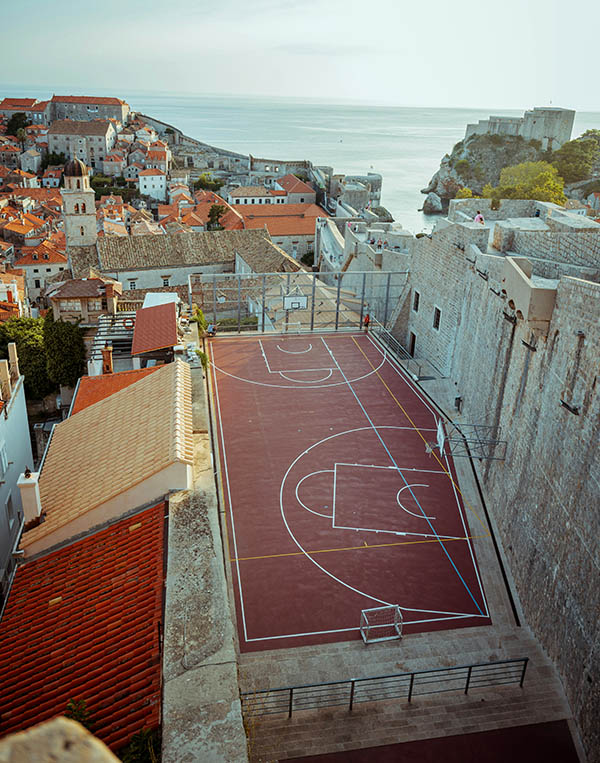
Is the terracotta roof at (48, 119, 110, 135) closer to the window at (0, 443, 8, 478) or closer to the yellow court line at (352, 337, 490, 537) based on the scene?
the yellow court line at (352, 337, 490, 537)

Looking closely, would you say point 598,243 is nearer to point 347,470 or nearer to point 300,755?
point 347,470

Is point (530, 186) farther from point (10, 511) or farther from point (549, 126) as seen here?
point (10, 511)

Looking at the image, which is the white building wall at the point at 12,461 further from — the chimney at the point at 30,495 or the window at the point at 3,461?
the chimney at the point at 30,495

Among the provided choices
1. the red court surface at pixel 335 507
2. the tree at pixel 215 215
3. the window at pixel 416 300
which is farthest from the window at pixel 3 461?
the tree at pixel 215 215

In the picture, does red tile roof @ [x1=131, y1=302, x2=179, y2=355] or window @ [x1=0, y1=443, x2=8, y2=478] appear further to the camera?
red tile roof @ [x1=131, y1=302, x2=179, y2=355]

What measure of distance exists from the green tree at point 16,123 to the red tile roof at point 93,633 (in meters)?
151

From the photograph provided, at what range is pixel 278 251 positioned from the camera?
177ft

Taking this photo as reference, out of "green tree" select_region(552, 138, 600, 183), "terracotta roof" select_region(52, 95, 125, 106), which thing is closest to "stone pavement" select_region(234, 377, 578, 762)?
"green tree" select_region(552, 138, 600, 183)

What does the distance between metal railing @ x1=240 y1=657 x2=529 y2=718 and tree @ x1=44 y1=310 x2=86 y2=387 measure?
22.9 metres

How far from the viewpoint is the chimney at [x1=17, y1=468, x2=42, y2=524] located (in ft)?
39.8

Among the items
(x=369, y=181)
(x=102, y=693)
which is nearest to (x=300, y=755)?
(x=102, y=693)

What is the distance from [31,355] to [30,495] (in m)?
25.2

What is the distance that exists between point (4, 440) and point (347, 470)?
998cm

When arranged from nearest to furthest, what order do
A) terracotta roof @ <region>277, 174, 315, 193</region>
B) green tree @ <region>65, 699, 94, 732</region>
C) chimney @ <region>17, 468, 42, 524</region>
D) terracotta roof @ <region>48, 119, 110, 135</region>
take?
green tree @ <region>65, 699, 94, 732</region> → chimney @ <region>17, 468, 42, 524</region> → terracotta roof @ <region>277, 174, 315, 193</region> → terracotta roof @ <region>48, 119, 110, 135</region>
